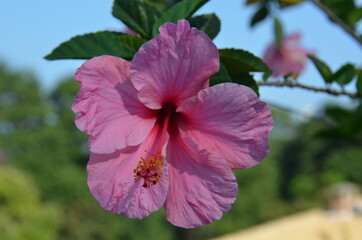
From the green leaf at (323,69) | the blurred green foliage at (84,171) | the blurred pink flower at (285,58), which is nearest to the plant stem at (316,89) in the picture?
the green leaf at (323,69)

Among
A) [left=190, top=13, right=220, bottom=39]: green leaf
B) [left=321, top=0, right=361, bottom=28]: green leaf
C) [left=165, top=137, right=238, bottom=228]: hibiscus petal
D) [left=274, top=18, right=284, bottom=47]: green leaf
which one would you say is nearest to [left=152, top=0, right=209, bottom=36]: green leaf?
[left=190, top=13, right=220, bottom=39]: green leaf

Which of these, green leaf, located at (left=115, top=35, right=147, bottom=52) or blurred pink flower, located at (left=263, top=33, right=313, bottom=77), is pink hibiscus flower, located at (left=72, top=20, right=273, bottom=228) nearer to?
green leaf, located at (left=115, top=35, right=147, bottom=52)

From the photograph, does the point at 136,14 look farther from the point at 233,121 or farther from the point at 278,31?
the point at 278,31

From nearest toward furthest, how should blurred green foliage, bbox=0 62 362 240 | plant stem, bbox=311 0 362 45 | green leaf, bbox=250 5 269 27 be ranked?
plant stem, bbox=311 0 362 45 → green leaf, bbox=250 5 269 27 → blurred green foliage, bbox=0 62 362 240

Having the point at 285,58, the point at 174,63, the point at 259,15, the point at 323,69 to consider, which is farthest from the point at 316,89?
the point at 285,58

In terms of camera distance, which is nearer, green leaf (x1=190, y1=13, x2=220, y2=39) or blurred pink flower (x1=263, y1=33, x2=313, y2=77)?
green leaf (x1=190, y1=13, x2=220, y2=39)

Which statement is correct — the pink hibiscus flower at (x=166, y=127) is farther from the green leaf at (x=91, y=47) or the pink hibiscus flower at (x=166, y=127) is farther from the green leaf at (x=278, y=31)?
the green leaf at (x=278, y=31)
